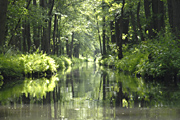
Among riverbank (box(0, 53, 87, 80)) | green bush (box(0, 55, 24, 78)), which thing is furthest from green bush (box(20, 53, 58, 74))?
green bush (box(0, 55, 24, 78))

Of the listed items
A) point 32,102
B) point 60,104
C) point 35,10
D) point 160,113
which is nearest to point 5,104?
point 32,102

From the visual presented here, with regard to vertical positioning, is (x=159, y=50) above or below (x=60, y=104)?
above

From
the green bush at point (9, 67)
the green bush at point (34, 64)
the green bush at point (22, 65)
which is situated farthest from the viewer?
the green bush at point (34, 64)

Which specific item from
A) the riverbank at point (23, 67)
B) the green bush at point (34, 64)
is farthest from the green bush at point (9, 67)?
the green bush at point (34, 64)

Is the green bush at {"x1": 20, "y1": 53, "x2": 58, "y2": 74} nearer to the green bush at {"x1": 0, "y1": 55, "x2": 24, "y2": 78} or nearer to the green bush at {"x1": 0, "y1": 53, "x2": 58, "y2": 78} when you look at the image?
the green bush at {"x1": 0, "y1": 53, "x2": 58, "y2": 78}

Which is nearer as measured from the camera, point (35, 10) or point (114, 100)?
point (114, 100)

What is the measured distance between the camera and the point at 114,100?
639cm

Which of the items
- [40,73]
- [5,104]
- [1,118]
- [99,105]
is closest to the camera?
[1,118]

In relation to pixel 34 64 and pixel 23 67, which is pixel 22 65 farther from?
pixel 34 64

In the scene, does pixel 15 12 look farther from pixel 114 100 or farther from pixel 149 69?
pixel 114 100

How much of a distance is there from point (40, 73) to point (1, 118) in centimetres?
1115

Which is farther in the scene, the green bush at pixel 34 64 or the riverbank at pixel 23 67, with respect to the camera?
the green bush at pixel 34 64

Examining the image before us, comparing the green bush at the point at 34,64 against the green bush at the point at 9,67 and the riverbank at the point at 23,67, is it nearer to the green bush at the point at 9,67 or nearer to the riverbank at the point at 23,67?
the riverbank at the point at 23,67

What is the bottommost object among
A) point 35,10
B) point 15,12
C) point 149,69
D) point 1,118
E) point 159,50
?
point 1,118
